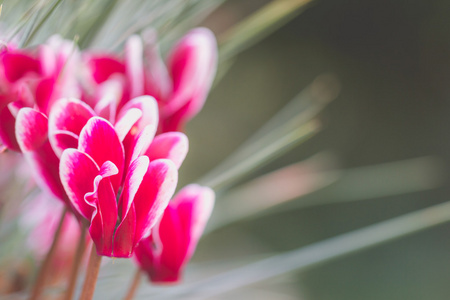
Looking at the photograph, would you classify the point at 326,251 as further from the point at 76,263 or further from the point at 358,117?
the point at 358,117

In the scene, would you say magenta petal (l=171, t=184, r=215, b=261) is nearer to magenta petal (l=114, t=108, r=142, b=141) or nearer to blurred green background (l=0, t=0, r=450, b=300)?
magenta petal (l=114, t=108, r=142, b=141)

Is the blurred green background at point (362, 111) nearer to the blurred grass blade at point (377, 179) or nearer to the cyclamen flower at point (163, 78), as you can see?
the blurred grass blade at point (377, 179)

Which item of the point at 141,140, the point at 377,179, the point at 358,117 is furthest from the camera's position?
the point at 358,117

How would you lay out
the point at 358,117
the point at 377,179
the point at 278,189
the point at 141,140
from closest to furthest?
the point at 141,140, the point at 278,189, the point at 377,179, the point at 358,117

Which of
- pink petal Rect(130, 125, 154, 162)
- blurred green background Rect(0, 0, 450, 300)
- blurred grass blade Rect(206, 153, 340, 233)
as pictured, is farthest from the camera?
blurred green background Rect(0, 0, 450, 300)

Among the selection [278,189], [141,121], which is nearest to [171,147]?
[141,121]

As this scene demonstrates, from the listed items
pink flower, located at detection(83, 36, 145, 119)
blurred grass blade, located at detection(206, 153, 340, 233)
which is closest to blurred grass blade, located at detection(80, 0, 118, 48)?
pink flower, located at detection(83, 36, 145, 119)

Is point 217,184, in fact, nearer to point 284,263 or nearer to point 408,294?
point 284,263

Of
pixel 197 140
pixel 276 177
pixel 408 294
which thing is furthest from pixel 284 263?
pixel 408 294

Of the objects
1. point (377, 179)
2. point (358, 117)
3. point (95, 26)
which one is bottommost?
point (358, 117)
